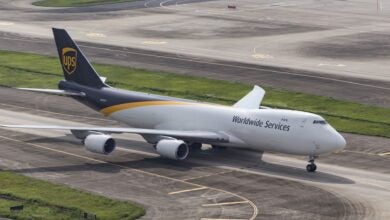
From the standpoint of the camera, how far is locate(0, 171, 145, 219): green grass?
2188 inches

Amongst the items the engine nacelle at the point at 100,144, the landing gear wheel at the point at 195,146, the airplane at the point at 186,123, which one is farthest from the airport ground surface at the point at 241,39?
the engine nacelle at the point at 100,144

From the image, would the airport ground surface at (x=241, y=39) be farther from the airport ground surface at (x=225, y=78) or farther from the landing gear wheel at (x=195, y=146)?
the landing gear wheel at (x=195, y=146)

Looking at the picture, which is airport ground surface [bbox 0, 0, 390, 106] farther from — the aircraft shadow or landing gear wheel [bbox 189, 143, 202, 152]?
landing gear wheel [bbox 189, 143, 202, 152]

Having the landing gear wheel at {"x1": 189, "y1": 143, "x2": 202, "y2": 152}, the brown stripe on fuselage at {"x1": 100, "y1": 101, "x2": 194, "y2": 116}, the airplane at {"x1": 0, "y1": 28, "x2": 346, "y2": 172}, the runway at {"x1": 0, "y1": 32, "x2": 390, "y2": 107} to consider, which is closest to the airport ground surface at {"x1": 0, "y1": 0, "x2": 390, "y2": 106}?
the runway at {"x1": 0, "y1": 32, "x2": 390, "y2": 107}

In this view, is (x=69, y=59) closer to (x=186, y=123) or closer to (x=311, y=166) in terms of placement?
(x=186, y=123)

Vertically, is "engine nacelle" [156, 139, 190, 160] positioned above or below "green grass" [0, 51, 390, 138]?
below

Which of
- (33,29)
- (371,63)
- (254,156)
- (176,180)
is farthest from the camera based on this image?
(33,29)

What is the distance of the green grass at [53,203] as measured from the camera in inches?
2188

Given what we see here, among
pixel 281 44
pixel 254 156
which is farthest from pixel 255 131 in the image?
pixel 281 44

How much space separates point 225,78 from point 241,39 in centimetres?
2746

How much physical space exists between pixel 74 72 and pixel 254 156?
17.8 m

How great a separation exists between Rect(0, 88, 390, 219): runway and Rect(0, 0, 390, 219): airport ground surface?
0.07 m

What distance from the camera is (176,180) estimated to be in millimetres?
64250

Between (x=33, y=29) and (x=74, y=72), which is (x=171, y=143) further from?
(x=33, y=29)
